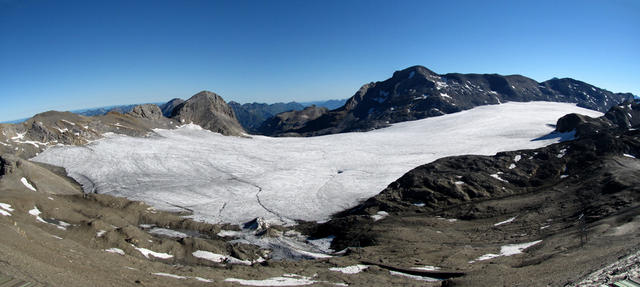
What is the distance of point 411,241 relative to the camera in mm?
38188

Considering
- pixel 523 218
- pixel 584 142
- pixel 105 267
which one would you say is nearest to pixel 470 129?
pixel 584 142

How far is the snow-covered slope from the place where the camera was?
204ft

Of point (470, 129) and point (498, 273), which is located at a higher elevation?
point (470, 129)

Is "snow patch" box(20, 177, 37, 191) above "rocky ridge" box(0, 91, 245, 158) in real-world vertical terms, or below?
below

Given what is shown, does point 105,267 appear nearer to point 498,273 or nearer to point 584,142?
point 498,273

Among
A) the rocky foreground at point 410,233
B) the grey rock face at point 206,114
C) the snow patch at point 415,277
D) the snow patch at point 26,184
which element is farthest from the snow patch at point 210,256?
the grey rock face at point 206,114

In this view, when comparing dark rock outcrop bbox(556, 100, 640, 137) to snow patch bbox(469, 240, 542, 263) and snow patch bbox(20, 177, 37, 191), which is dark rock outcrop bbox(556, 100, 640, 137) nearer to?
snow patch bbox(469, 240, 542, 263)

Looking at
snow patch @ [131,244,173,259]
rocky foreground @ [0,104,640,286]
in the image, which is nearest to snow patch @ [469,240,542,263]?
rocky foreground @ [0,104,640,286]

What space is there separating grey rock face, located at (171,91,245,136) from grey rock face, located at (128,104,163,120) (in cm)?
893

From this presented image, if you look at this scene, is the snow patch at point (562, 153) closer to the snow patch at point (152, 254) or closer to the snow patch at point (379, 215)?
the snow patch at point (379, 215)

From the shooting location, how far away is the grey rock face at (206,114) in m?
142

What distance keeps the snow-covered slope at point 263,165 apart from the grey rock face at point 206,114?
24.5 ft

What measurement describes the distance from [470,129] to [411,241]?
107m

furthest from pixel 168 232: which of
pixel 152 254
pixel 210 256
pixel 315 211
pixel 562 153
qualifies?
pixel 562 153
